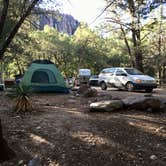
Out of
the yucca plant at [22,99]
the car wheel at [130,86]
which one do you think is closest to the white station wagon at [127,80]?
the car wheel at [130,86]

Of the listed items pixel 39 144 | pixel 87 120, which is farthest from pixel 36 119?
pixel 39 144

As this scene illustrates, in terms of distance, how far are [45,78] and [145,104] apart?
25.6 feet

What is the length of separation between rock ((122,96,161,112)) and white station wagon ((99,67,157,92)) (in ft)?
26.8

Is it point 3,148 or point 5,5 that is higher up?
point 5,5

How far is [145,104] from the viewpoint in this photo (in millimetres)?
8180

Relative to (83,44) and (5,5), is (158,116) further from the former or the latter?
(83,44)

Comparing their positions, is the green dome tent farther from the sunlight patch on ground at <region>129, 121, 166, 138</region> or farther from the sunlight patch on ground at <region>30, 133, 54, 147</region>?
the sunlight patch on ground at <region>30, 133, 54, 147</region>

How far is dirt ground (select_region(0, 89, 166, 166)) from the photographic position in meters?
5.02

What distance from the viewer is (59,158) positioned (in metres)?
5.06

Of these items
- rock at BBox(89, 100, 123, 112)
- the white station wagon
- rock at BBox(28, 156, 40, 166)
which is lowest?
rock at BBox(28, 156, 40, 166)

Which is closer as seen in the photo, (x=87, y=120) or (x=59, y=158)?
(x=59, y=158)

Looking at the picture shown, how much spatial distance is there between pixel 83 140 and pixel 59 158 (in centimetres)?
77

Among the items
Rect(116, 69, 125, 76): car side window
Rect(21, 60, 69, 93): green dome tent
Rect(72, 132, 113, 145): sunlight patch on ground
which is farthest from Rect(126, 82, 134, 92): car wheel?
Rect(72, 132, 113, 145): sunlight patch on ground

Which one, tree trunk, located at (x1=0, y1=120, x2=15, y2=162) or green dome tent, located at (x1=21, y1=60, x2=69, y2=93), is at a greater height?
green dome tent, located at (x1=21, y1=60, x2=69, y2=93)
